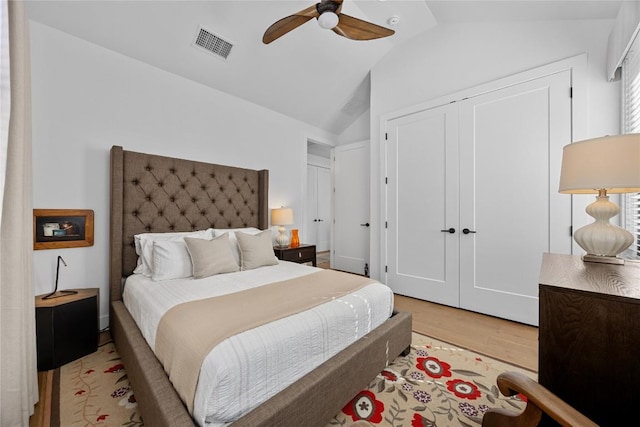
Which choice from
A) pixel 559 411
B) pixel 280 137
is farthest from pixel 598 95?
pixel 280 137

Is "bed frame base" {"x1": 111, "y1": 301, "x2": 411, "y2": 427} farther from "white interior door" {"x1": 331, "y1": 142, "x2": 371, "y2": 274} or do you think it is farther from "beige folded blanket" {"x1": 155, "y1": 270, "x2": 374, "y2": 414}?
"white interior door" {"x1": 331, "y1": 142, "x2": 371, "y2": 274}

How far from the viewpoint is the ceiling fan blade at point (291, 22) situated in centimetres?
172

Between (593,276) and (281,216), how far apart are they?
9.44 ft

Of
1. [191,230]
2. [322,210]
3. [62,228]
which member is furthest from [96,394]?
[322,210]

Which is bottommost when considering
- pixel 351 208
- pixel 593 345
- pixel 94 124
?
pixel 593 345

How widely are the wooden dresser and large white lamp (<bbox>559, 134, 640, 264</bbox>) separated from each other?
519 millimetres

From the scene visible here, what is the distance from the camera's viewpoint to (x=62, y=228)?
2.10 metres

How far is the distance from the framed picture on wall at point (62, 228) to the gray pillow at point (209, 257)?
88 centimetres

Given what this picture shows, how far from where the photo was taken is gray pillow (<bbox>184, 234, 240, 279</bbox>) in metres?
2.03

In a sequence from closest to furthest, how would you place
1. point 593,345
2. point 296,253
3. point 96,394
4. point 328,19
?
point 593,345 → point 96,394 → point 328,19 → point 296,253

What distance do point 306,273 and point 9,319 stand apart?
5.32 feet

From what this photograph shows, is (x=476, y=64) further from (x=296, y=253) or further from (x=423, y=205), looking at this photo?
(x=296, y=253)

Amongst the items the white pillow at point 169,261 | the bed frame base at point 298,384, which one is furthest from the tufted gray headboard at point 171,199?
the bed frame base at point 298,384

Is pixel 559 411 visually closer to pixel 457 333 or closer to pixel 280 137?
pixel 457 333
